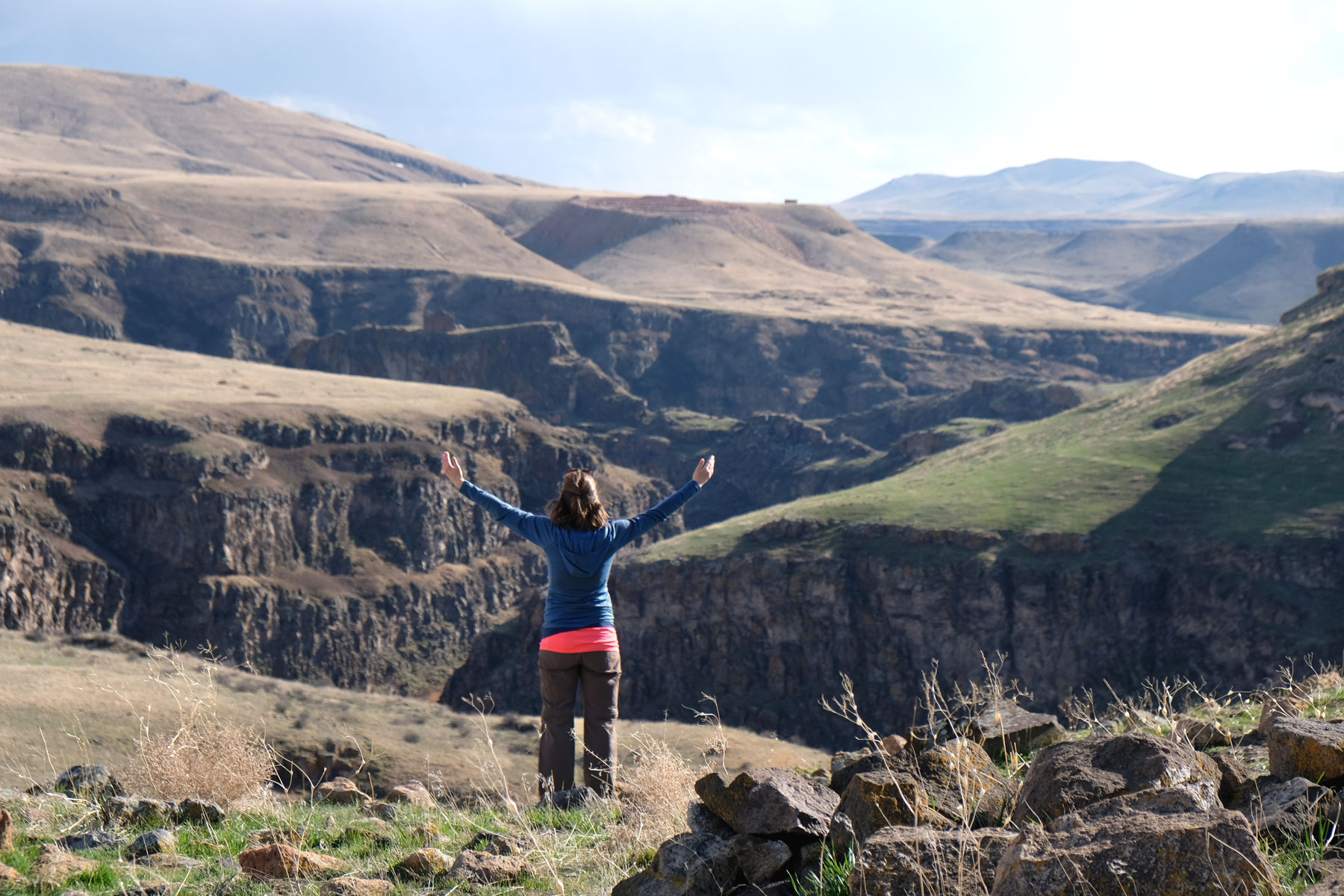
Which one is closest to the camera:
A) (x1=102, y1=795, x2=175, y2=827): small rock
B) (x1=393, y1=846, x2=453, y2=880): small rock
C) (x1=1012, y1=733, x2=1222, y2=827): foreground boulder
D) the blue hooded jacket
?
(x1=1012, y1=733, x2=1222, y2=827): foreground boulder

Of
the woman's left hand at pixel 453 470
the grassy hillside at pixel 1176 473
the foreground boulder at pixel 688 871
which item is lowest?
the grassy hillside at pixel 1176 473

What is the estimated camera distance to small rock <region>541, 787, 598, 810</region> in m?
8.45

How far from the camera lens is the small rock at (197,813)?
8289 millimetres

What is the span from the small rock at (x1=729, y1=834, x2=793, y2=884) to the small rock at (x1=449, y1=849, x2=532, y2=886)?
1.30m

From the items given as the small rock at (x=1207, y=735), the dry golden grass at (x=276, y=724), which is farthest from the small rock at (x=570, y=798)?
the dry golden grass at (x=276, y=724)

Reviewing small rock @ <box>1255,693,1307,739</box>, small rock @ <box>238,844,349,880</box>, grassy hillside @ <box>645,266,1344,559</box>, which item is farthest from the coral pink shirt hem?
grassy hillside @ <box>645,266,1344,559</box>

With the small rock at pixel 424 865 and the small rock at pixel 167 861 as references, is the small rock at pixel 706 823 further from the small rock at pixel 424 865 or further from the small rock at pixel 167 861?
the small rock at pixel 167 861

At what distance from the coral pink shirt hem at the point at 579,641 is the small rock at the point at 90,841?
3.13 meters

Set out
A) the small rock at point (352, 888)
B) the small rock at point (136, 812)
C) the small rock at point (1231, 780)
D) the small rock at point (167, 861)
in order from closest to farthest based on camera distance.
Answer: the small rock at point (352, 888) → the small rock at point (1231, 780) → the small rock at point (167, 861) → the small rock at point (136, 812)

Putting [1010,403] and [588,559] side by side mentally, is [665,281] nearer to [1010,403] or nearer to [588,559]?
[1010,403]

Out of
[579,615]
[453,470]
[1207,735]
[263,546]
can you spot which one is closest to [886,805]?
[579,615]

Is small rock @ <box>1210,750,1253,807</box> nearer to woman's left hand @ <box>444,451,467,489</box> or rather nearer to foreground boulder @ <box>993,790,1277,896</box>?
foreground boulder @ <box>993,790,1277,896</box>

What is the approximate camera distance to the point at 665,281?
148750 mm

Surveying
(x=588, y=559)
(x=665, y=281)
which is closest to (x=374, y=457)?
(x=588, y=559)
